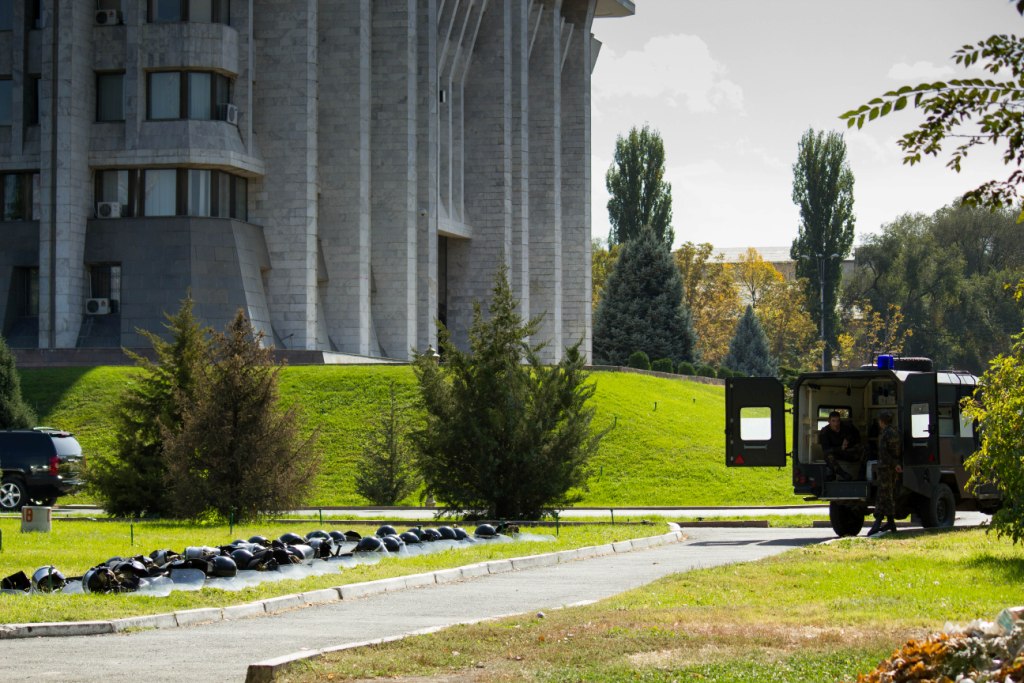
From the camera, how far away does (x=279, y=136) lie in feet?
180

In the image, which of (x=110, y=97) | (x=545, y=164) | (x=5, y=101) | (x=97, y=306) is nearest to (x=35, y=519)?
(x=97, y=306)

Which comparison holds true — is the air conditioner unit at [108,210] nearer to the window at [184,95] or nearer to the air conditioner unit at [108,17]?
the window at [184,95]

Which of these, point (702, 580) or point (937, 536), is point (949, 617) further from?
point (937, 536)

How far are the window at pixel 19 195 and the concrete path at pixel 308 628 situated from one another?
40.1 m

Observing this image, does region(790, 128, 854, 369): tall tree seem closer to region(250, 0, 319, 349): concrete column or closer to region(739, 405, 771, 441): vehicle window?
region(250, 0, 319, 349): concrete column

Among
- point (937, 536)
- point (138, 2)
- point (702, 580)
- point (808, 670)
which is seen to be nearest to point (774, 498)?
point (937, 536)

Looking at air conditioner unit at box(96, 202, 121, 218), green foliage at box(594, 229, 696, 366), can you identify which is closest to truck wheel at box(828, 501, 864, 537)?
air conditioner unit at box(96, 202, 121, 218)

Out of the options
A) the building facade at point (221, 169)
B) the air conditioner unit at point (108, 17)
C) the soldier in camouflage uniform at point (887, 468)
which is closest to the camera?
the soldier in camouflage uniform at point (887, 468)

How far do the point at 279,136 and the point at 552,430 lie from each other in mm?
32304

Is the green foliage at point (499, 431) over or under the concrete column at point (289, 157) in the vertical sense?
under

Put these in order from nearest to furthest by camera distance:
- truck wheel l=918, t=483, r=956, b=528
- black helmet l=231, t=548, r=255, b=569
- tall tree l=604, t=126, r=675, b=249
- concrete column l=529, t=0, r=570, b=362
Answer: black helmet l=231, t=548, r=255, b=569 → truck wheel l=918, t=483, r=956, b=528 → concrete column l=529, t=0, r=570, b=362 → tall tree l=604, t=126, r=675, b=249

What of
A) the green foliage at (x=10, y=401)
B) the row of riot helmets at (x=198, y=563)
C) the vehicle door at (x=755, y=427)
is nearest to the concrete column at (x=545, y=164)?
the green foliage at (x=10, y=401)

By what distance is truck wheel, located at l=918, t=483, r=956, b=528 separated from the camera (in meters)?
22.1

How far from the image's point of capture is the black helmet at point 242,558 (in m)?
15.4
